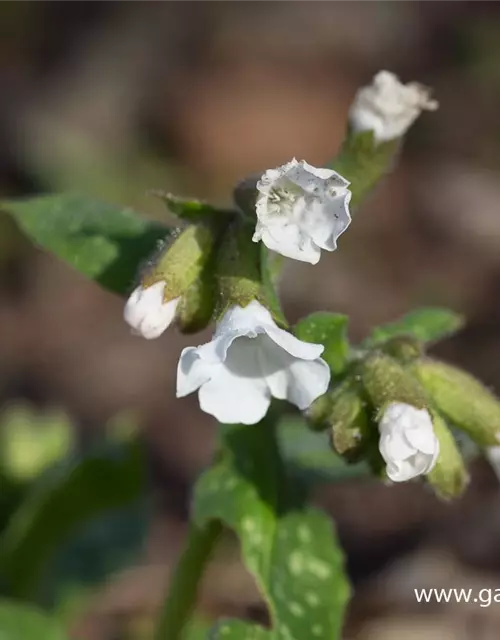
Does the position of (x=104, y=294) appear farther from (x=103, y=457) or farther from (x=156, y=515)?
(x=103, y=457)

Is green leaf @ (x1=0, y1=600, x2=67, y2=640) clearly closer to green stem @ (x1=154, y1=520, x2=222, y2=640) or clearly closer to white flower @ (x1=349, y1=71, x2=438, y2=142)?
green stem @ (x1=154, y1=520, x2=222, y2=640)

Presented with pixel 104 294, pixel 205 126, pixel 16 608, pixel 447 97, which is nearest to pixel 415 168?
pixel 447 97

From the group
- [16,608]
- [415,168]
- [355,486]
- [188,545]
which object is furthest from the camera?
[415,168]

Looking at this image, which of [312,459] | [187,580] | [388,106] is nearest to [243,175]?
[312,459]

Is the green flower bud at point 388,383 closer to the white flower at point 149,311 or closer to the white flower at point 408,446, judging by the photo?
the white flower at point 408,446

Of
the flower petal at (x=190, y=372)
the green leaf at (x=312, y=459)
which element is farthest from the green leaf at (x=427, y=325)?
the flower petal at (x=190, y=372)

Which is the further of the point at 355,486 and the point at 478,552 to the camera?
the point at 355,486

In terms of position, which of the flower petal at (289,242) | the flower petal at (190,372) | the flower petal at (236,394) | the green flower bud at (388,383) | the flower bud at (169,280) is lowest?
the green flower bud at (388,383)
